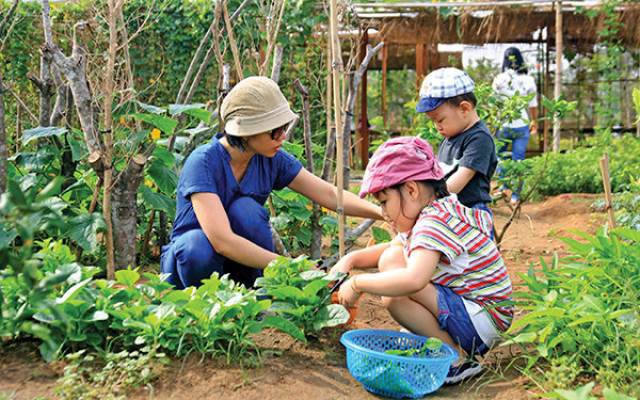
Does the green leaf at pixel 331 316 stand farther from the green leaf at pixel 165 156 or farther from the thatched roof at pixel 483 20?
the thatched roof at pixel 483 20

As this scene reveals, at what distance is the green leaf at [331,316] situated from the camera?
2.53 m

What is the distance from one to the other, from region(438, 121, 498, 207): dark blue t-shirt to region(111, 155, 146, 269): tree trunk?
4.91 feet

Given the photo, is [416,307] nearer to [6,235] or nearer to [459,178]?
[459,178]

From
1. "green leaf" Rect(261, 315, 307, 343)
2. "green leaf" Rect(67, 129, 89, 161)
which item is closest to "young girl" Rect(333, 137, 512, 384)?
"green leaf" Rect(261, 315, 307, 343)

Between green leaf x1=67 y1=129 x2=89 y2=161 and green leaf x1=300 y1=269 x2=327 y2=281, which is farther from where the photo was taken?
green leaf x1=67 y1=129 x2=89 y2=161

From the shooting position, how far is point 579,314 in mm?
2309

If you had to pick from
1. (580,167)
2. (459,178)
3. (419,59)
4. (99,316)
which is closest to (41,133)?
(99,316)

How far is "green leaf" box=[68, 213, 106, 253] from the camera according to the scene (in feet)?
11.1

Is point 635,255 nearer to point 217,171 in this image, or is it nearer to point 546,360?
point 546,360

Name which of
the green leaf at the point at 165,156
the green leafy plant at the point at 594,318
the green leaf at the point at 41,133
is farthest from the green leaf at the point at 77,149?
the green leafy plant at the point at 594,318

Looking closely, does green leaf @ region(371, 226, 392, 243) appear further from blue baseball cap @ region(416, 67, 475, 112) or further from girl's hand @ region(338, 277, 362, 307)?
girl's hand @ region(338, 277, 362, 307)

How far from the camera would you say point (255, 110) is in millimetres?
2877

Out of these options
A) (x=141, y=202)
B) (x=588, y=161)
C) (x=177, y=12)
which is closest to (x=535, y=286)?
(x=141, y=202)

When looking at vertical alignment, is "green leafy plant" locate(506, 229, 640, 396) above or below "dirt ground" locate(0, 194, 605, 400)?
above
